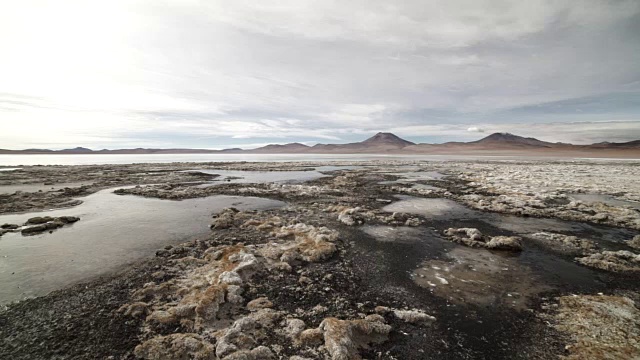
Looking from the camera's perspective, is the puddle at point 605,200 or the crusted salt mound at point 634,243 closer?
the crusted salt mound at point 634,243

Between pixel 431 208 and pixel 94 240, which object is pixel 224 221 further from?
pixel 431 208

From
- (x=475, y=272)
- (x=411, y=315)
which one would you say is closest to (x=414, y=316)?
(x=411, y=315)

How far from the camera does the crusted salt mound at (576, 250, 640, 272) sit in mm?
8609

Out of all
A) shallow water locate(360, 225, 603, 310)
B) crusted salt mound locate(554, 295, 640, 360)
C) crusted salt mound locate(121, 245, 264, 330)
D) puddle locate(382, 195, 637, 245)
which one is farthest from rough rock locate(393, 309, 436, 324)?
puddle locate(382, 195, 637, 245)

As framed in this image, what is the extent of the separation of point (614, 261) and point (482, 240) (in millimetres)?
3798

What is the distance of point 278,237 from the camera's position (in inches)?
468

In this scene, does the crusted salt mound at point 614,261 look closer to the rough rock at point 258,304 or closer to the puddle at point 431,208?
the puddle at point 431,208

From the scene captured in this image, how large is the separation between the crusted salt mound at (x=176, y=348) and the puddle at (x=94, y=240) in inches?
185

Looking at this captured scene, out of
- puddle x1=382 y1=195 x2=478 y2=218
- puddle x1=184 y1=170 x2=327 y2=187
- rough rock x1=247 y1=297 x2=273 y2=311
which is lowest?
rough rock x1=247 y1=297 x2=273 y2=311

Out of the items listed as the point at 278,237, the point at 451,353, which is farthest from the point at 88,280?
the point at 451,353

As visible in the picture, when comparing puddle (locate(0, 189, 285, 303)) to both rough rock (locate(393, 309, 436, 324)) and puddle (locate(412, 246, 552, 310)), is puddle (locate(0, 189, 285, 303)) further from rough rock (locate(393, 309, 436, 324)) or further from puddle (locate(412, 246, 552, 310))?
puddle (locate(412, 246, 552, 310))

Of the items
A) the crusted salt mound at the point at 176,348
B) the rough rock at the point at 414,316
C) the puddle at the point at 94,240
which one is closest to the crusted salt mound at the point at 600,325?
the rough rock at the point at 414,316

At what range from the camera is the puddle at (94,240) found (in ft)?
27.1

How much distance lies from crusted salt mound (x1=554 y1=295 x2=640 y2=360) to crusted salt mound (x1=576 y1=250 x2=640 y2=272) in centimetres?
251
